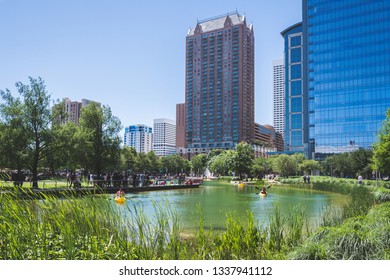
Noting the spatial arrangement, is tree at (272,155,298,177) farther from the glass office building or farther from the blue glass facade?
the blue glass facade

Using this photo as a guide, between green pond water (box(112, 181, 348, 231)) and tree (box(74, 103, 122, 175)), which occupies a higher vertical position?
tree (box(74, 103, 122, 175))

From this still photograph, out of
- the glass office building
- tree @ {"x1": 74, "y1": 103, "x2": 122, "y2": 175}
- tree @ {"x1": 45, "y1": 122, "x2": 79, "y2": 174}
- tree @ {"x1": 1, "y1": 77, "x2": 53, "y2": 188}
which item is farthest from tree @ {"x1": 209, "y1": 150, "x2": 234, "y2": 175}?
tree @ {"x1": 1, "y1": 77, "x2": 53, "y2": 188}

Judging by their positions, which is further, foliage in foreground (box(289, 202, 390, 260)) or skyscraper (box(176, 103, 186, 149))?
skyscraper (box(176, 103, 186, 149))

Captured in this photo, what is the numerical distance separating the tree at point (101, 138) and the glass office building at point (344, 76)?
35.3m

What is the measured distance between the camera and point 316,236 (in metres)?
5.57

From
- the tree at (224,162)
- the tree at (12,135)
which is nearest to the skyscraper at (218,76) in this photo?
the tree at (12,135)

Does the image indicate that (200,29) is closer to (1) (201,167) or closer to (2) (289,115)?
(1) (201,167)

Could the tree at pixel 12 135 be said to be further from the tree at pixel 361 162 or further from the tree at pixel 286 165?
the tree at pixel 361 162

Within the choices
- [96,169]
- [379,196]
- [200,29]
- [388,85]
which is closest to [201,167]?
[388,85]

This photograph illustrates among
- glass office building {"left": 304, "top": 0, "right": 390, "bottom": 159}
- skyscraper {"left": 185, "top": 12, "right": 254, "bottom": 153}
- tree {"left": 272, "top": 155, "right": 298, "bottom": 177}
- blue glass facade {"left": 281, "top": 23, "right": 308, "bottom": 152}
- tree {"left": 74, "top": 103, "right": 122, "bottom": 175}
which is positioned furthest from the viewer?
blue glass facade {"left": 281, "top": 23, "right": 308, "bottom": 152}

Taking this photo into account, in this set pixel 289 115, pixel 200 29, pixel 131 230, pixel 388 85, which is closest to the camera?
pixel 131 230

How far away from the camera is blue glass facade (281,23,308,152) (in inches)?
4001

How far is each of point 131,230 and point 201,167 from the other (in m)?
73.9

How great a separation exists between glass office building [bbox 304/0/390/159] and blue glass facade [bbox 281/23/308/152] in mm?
30690
